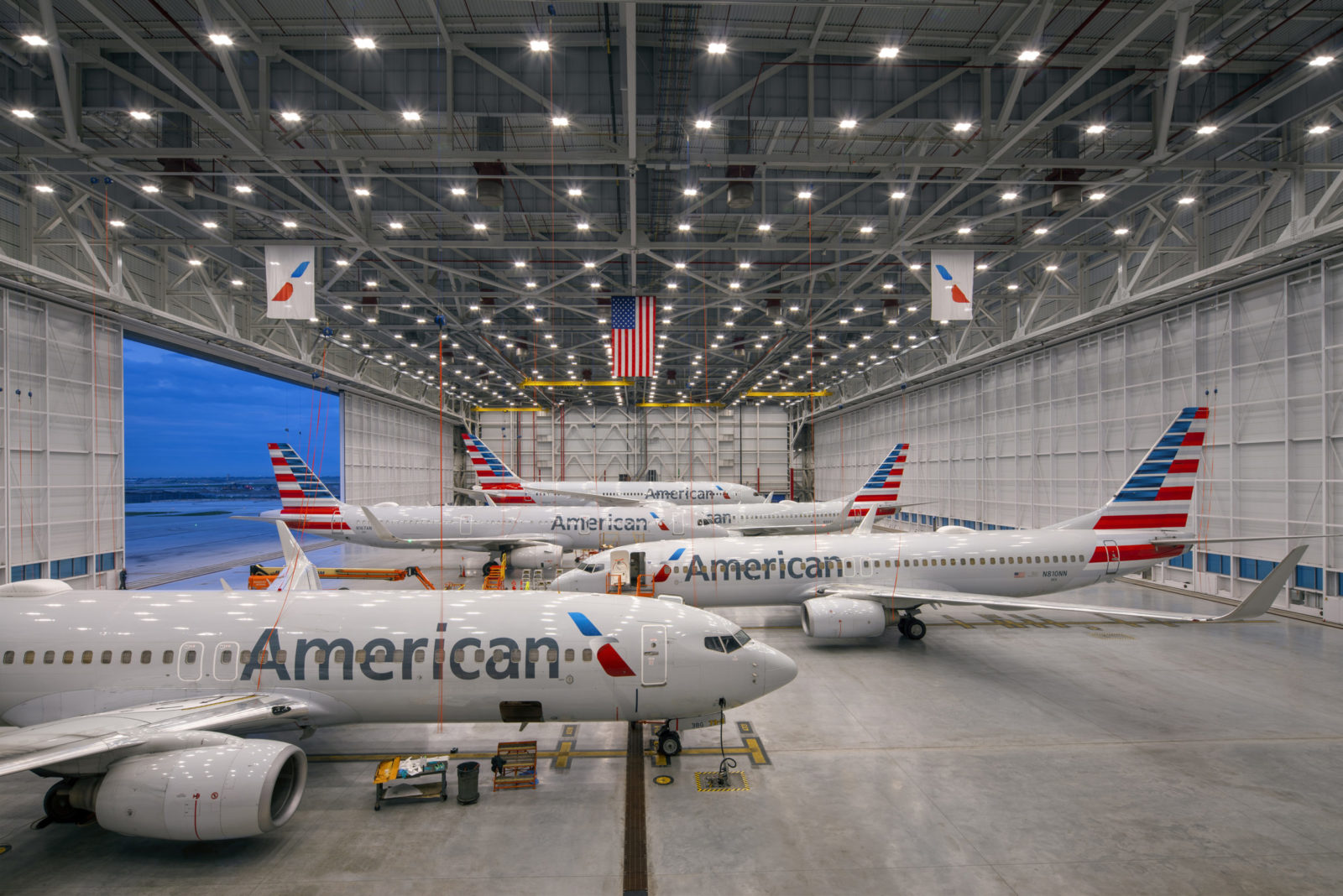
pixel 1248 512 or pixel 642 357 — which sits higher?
pixel 642 357

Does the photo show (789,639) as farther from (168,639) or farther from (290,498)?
(290,498)

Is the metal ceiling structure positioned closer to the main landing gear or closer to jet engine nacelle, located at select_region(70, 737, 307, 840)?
jet engine nacelle, located at select_region(70, 737, 307, 840)

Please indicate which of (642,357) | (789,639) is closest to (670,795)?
(789,639)

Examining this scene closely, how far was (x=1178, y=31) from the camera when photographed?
11.7m

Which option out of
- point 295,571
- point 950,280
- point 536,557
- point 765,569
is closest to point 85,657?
point 295,571

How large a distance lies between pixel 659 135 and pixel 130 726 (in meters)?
15.3

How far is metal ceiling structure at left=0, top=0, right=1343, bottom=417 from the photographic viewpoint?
13172 millimetres

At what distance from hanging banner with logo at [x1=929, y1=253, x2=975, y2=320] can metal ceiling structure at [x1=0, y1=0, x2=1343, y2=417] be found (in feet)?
2.89

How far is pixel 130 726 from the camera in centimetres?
866

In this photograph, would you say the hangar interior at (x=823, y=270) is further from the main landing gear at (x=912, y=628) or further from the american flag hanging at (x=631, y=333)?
the american flag hanging at (x=631, y=333)

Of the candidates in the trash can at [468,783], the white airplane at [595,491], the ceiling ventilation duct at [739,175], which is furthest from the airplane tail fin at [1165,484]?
the white airplane at [595,491]

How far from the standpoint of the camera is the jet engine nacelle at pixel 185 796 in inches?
312

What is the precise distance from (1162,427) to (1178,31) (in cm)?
1944

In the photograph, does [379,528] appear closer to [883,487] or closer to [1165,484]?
[883,487]
